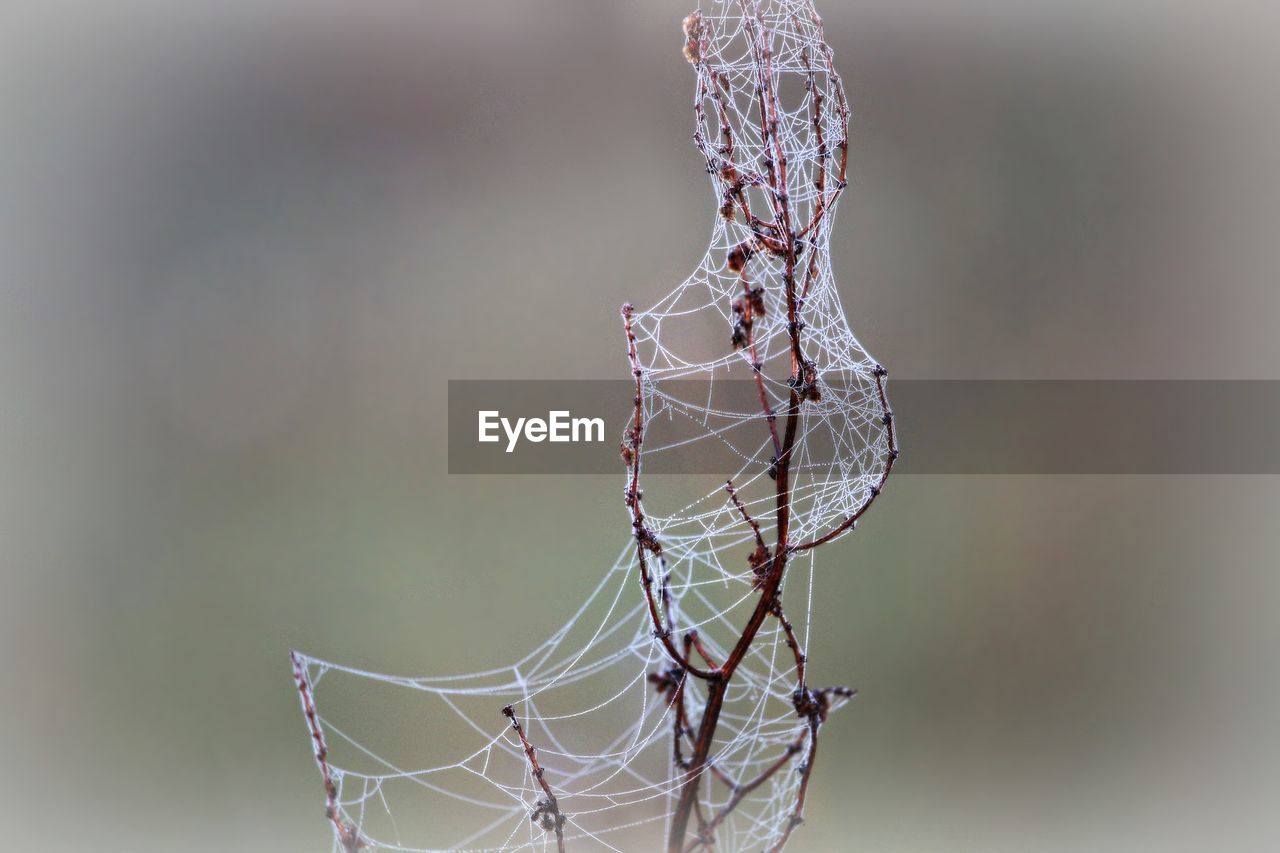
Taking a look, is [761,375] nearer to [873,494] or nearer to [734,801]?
[873,494]

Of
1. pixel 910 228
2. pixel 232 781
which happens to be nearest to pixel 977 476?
pixel 910 228

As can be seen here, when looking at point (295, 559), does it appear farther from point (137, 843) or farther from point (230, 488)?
point (137, 843)

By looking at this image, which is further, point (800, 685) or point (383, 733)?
point (383, 733)

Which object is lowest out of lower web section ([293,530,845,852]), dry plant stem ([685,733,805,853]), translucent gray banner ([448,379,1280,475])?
lower web section ([293,530,845,852])

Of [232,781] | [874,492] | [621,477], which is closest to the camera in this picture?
[874,492]

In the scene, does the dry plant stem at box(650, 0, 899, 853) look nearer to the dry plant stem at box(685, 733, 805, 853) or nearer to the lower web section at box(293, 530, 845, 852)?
the dry plant stem at box(685, 733, 805, 853)

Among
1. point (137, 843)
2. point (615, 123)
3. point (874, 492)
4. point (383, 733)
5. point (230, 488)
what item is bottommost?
point (137, 843)
